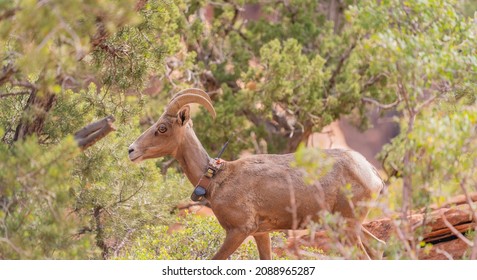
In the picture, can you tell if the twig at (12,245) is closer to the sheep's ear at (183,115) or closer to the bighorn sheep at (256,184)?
the bighorn sheep at (256,184)

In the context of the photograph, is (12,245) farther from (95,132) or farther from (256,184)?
(256,184)

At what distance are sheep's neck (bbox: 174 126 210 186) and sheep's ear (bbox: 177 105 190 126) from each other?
0.18m

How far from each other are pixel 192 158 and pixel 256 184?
32.1 inches

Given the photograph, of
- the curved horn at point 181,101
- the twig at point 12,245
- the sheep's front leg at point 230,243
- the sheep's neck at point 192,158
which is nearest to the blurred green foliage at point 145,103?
the twig at point 12,245

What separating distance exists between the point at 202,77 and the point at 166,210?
875 centimetres

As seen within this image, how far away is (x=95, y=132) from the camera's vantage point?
315 inches

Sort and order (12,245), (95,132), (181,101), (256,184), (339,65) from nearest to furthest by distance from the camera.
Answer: (12,245)
(95,132)
(256,184)
(181,101)
(339,65)

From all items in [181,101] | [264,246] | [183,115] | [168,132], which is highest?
[181,101]

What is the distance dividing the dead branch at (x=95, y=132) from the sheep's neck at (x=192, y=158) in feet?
4.96

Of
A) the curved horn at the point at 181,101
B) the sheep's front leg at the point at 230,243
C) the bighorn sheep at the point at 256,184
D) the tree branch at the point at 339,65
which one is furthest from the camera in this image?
the tree branch at the point at 339,65

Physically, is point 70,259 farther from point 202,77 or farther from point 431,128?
point 202,77

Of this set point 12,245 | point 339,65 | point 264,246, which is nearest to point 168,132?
point 264,246

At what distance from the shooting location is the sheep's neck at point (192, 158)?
30.6ft

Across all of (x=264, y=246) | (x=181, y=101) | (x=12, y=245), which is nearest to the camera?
(x=12, y=245)
